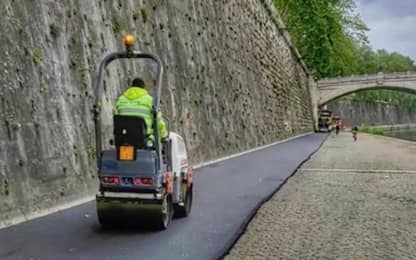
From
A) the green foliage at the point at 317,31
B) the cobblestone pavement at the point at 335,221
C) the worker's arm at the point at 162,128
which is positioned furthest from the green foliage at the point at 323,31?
the worker's arm at the point at 162,128

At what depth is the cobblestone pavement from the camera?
220 inches

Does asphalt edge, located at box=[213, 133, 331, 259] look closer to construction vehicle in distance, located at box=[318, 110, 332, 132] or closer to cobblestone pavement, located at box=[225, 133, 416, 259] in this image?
cobblestone pavement, located at box=[225, 133, 416, 259]

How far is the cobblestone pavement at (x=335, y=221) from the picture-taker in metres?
5.59

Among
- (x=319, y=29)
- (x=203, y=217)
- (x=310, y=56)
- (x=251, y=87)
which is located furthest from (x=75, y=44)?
(x=310, y=56)

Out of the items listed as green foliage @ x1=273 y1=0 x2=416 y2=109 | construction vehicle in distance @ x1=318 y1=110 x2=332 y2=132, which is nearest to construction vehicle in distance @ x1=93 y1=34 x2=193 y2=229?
green foliage @ x1=273 y1=0 x2=416 y2=109

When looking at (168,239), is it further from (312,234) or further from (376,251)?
(376,251)

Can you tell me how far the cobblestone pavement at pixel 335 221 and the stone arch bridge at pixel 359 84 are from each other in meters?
56.9

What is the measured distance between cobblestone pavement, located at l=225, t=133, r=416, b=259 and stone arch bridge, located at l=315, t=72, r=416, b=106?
187 ft

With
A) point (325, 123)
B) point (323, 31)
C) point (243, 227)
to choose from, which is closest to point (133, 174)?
point (243, 227)

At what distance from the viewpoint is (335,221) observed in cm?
721

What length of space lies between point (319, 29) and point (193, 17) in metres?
37.3

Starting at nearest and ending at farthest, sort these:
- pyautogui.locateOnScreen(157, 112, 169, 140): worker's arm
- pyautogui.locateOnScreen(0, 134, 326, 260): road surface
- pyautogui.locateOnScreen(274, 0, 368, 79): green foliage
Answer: pyautogui.locateOnScreen(0, 134, 326, 260): road surface, pyautogui.locateOnScreen(157, 112, 169, 140): worker's arm, pyautogui.locateOnScreen(274, 0, 368, 79): green foliage

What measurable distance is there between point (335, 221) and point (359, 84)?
65747 millimetres

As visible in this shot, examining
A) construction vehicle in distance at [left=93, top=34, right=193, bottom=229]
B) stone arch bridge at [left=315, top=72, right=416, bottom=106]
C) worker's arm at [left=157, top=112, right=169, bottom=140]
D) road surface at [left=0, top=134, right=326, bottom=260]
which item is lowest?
road surface at [left=0, top=134, right=326, bottom=260]
